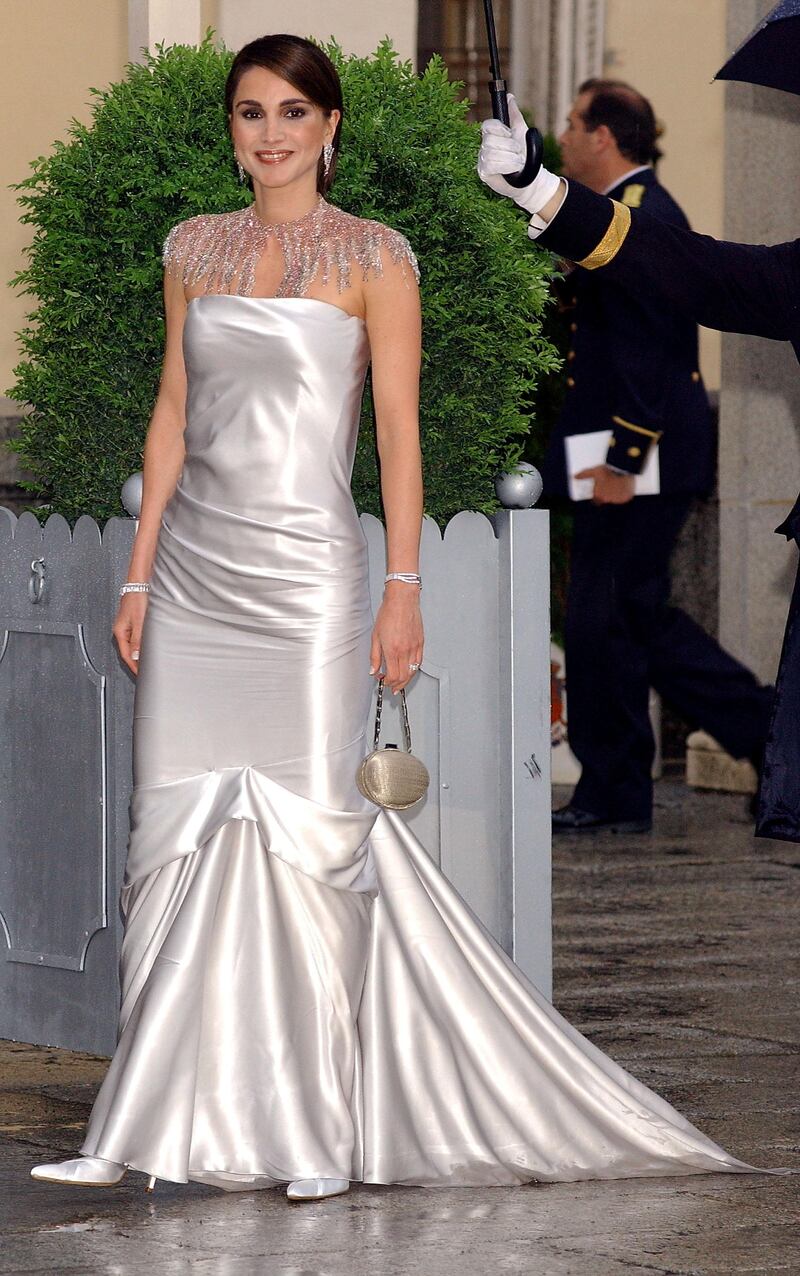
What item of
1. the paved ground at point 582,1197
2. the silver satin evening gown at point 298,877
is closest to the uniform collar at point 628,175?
the paved ground at point 582,1197

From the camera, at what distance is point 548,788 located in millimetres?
5121

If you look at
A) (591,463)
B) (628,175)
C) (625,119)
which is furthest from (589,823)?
(625,119)

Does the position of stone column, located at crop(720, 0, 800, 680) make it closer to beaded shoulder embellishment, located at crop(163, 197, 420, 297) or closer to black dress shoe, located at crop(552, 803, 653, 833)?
black dress shoe, located at crop(552, 803, 653, 833)

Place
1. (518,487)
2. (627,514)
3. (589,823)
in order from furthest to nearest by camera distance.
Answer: (589,823)
(627,514)
(518,487)

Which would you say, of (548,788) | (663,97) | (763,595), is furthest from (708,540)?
(548,788)

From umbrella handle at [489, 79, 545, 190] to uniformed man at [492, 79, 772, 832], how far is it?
360cm

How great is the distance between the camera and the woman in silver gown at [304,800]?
4176mm

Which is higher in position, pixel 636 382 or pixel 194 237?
pixel 636 382

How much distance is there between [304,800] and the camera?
4.23 metres

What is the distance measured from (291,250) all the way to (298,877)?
1142 millimetres

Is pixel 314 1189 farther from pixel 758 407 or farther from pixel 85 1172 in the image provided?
pixel 758 407

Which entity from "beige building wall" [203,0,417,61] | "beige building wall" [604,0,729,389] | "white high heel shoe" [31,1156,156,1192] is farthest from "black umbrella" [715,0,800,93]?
"beige building wall" [604,0,729,389]

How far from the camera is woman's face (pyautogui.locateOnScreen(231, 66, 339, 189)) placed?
4.33 m

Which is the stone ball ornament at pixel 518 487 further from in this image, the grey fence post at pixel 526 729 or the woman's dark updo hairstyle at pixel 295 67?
the woman's dark updo hairstyle at pixel 295 67
